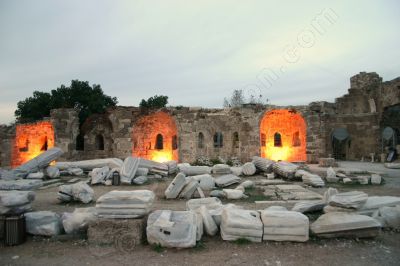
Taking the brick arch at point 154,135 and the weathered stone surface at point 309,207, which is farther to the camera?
the brick arch at point 154,135

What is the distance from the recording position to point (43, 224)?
484 centimetres

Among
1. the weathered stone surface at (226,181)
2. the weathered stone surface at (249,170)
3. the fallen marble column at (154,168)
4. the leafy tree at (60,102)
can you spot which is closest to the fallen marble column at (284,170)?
the weathered stone surface at (249,170)

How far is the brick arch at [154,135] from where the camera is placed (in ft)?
64.1

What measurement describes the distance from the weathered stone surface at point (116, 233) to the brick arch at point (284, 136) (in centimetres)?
1661

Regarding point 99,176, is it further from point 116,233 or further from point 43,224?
point 116,233

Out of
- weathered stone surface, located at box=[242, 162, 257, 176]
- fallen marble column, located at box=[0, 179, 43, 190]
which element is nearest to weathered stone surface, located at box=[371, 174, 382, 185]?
weathered stone surface, located at box=[242, 162, 257, 176]

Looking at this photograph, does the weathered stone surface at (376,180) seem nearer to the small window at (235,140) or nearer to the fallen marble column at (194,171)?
the fallen marble column at (194,171)

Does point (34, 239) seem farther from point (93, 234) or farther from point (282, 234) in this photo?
point (282, 234)

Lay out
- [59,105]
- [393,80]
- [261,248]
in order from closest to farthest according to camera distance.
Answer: [261,248] < [393,80] < [59,105]

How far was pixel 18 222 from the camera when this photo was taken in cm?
454

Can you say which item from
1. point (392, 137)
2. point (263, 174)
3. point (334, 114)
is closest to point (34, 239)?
point (263, 174)

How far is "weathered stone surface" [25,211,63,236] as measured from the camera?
4.78 m

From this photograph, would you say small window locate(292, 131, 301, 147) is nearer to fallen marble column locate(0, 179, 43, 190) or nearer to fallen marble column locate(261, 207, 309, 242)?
fallen marble column locate(0, 179, 43, 190)

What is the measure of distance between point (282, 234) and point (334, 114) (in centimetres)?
2055
